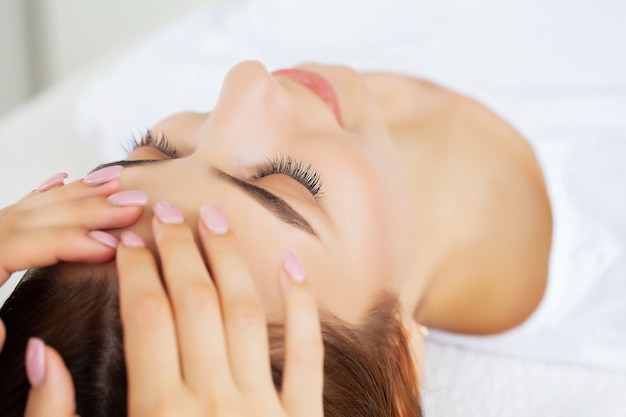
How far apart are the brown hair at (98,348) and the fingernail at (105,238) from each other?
0.03 metres

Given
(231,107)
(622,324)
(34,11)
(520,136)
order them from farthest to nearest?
1. (34,11)
2. (520,136)
3. (622,324)
4. (231,107)

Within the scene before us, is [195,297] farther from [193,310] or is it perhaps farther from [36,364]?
[36,364]

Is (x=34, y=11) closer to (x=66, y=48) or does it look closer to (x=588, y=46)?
(x=66, y=48)

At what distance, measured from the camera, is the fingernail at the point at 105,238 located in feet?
1.94

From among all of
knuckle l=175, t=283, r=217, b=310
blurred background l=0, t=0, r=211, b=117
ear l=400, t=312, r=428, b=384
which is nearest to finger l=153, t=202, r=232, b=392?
knuckle l=175, t=283, r=217, b=310

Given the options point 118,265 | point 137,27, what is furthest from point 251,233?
point 137,27

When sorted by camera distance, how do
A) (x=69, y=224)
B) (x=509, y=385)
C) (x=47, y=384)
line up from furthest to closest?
1. (x=509, y=385)
2. (x=69, y=224)
3. (x=47, y=384)

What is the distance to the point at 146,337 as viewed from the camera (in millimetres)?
514

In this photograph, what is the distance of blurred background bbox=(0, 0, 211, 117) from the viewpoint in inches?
76.4

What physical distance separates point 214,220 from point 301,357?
13cm

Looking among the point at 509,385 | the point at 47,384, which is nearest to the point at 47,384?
the point at 47,384

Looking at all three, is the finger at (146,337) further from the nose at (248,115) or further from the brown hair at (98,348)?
the nose at (248,115)

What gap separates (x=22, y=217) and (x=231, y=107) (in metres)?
0.23

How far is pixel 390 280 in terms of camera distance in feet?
2.63
